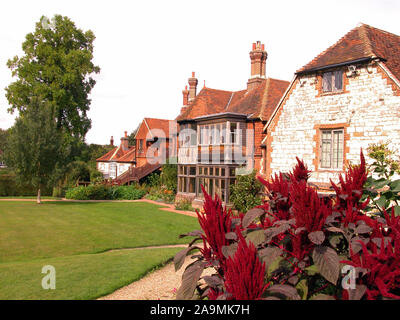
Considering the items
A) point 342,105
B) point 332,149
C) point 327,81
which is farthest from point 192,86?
point 332,149

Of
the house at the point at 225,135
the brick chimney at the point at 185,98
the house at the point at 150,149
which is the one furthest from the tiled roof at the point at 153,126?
the house at the point at 225,135

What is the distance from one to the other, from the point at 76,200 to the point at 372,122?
976 inches

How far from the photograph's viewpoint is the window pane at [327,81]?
15711mm

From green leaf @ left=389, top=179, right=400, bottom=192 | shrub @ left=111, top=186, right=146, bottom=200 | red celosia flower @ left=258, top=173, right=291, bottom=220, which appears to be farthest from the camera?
shrub @ left=111, top=186, right=146, bottom=200

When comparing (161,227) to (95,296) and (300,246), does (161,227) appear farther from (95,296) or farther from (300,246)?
(300,246)

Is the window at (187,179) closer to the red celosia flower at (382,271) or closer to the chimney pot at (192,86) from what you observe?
the chimney pot at (192,86)

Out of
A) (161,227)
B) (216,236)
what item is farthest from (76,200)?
(216,236)

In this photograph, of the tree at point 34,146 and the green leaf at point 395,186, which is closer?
the green leaf at point 395,186

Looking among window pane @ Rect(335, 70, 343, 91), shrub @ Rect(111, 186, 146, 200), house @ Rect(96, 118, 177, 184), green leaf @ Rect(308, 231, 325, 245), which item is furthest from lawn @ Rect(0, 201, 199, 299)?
house @ Rect(96, 118, 177, 184)

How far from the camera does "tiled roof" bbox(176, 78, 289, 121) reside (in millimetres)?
24891

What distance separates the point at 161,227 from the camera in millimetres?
17047

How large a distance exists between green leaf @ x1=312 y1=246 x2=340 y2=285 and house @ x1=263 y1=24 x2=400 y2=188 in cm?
1266

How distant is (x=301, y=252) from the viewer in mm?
2805

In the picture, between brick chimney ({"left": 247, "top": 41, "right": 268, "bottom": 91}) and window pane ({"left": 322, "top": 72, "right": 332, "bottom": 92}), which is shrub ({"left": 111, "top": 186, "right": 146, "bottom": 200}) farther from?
window pane ({"left": 322, "top": 72, "right": 332, "bottom": 92})
